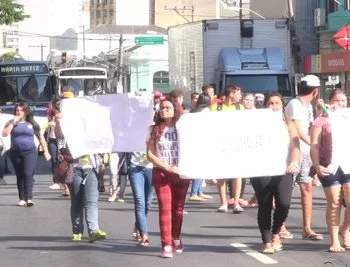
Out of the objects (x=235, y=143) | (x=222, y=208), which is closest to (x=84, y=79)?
(x=222, y=208)

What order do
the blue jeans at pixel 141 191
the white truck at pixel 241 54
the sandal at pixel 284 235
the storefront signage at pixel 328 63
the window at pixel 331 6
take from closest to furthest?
the blue jeans at pixel 141 191 → the sandal at pixel 284 235 → the white truck at pixel 241 54 → the storefront signage at pixel 328 63 → the window at pixel 331 6

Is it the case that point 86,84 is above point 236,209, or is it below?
above

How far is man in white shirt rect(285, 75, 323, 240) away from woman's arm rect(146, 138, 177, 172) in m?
1.63

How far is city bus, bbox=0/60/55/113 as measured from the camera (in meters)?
36.2

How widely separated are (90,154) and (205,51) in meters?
18.1

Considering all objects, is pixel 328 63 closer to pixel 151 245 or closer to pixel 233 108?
pixel 233 108

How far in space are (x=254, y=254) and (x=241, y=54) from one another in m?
17.9

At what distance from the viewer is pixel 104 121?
1093cm

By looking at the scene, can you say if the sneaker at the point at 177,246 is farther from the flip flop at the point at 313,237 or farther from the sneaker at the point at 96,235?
the flip flop at the point at 313,237

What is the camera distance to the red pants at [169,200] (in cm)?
970

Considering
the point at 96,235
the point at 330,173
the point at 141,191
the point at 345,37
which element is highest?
the point at 345,37

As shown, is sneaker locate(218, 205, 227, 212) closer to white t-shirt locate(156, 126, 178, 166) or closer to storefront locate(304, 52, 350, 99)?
white t-shirt locate(156, 126, 178, 166)

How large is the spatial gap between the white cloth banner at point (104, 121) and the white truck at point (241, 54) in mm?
15651

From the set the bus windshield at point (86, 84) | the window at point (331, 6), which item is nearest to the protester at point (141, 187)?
the bus windshield at point (86, 84)
